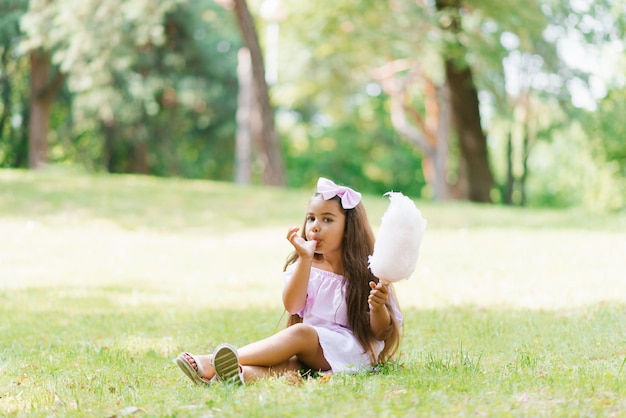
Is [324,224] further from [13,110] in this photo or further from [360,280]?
[13,110]

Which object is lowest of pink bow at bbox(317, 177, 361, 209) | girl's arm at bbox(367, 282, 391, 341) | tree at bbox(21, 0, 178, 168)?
girl's arm at bbox(367, 282, 391, 341)

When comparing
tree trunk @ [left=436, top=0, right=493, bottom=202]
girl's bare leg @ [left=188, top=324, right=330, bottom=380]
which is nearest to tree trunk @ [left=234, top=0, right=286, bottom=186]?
tree trunk @ [left=436, top=0, right=493, bottom=202]

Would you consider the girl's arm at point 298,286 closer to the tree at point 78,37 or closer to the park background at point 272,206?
the park background at point 272,206

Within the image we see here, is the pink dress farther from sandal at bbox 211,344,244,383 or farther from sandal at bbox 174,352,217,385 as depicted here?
sandal at bbox 174,352,217,385

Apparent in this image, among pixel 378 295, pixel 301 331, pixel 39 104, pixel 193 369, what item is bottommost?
pixel 193 369

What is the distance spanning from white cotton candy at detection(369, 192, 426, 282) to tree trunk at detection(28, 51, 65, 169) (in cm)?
2386

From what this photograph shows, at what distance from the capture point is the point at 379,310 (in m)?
4.99

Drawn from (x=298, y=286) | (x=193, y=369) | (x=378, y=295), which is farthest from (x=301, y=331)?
(x=193, y=369)

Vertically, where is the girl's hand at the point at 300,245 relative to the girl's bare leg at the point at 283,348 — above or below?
above

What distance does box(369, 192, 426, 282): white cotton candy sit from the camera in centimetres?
459

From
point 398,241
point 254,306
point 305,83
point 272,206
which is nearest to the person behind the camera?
point 398,241

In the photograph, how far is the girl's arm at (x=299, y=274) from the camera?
4906 millimetres

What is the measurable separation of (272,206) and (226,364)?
12.8 meters

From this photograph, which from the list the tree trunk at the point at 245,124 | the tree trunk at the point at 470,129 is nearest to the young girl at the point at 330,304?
Result: the tree trunk at the point at 470,129
